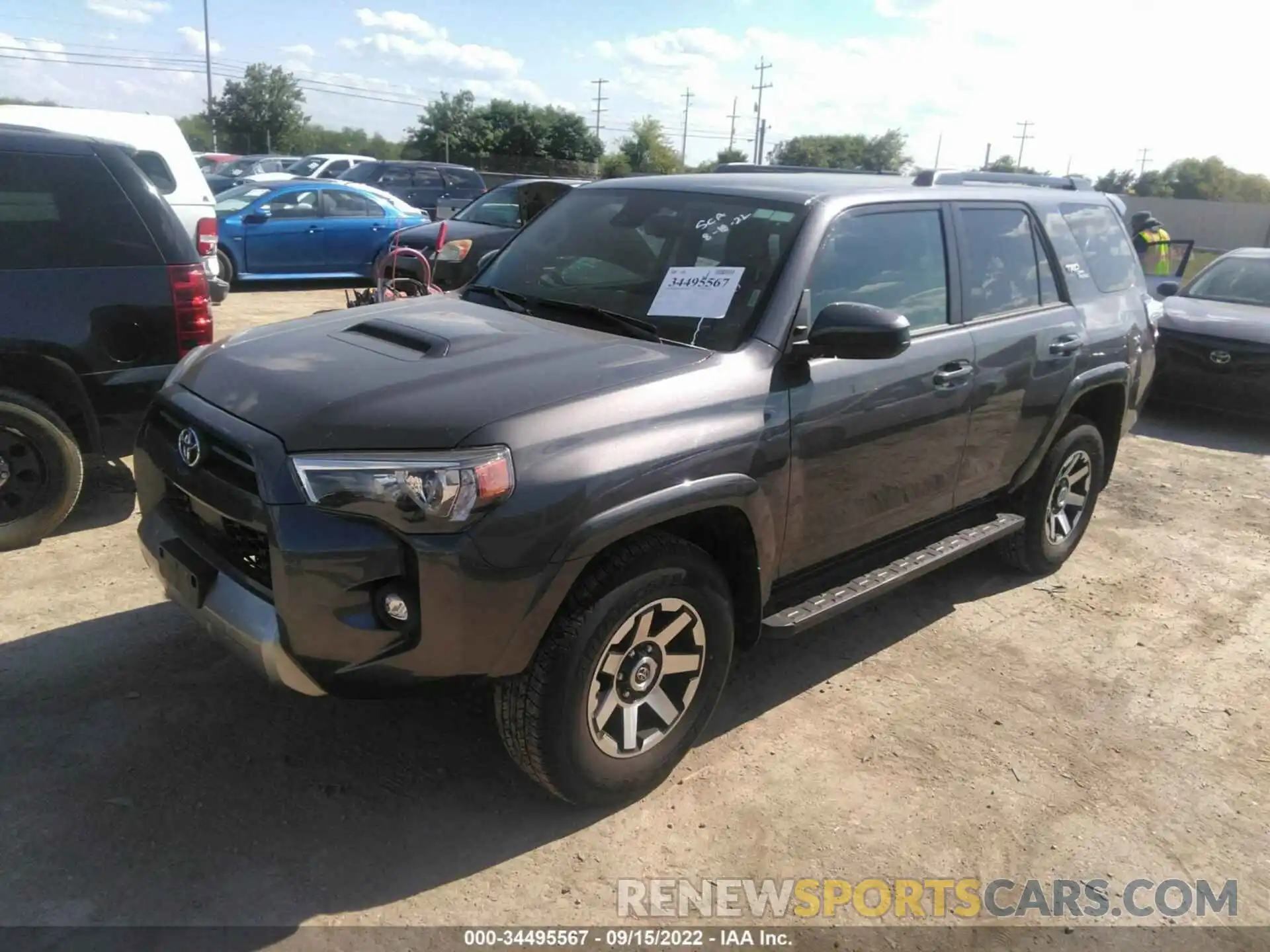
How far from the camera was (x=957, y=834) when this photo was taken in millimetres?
3055

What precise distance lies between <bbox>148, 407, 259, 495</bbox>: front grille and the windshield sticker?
4.65 ft

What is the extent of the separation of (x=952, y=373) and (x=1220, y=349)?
6.15 m

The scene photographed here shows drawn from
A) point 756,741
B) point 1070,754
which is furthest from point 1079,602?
point 756,741

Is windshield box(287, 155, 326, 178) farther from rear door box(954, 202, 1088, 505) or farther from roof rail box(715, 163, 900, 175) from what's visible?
rear door box(954, 202, 1088, 505)

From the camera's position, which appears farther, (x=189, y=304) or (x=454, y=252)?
(x=454, y=252)

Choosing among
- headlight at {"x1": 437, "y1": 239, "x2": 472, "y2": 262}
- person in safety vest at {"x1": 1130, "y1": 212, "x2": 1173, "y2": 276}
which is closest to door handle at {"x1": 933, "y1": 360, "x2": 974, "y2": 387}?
person in safety vest at {"x1": 1130, "y1": 212, "x2": 1173, "y2": 276}

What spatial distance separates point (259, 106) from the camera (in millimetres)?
61844

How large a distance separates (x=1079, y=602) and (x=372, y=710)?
3483 millimetres

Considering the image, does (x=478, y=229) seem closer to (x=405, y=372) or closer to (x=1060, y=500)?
(x=1060, y=500)

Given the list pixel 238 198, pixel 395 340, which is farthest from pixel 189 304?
pixel 238 198

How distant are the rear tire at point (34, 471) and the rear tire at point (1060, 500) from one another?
15.1 feet

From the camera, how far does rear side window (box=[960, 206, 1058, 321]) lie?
161 inches

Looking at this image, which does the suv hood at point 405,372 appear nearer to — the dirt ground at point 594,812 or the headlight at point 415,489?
the headlight at point 415,489

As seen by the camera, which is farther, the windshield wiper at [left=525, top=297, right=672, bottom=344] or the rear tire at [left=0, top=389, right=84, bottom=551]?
the rear tire at [left=0, top=389, right=84, bottom=551]
